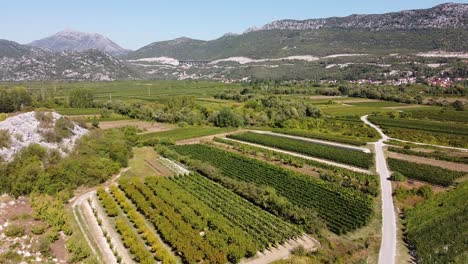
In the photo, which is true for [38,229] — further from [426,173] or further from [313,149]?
[426,173]

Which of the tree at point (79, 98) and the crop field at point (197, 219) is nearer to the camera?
the crop field at point (197, 219)

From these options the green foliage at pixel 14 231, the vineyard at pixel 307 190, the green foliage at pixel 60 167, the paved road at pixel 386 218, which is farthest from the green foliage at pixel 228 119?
the green foliage at pixel 14 231

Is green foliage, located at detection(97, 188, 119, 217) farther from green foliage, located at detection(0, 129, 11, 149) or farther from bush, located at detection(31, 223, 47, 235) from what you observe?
green foliage, located at detection(0, 129, 11, 149)

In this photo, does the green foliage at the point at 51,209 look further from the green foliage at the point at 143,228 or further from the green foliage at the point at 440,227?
the green foliage at the point at 440,227

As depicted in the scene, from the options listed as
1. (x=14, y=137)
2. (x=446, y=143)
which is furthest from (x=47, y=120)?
(x=446, y=143)

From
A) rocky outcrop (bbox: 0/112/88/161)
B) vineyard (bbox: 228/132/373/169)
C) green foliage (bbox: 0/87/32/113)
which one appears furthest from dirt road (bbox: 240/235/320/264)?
green foliage (bbox: 0/87/32/113)

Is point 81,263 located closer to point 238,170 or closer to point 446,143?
point 238,170
